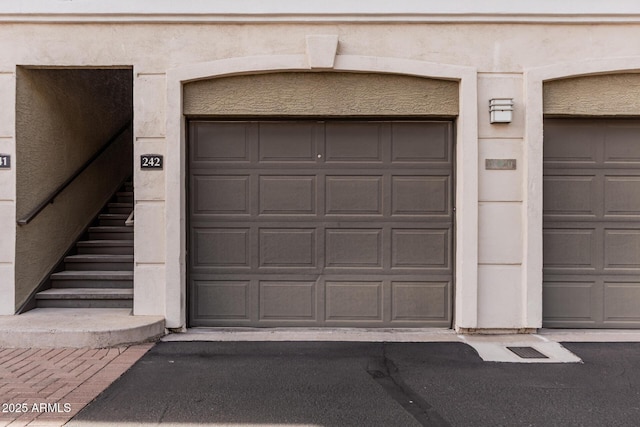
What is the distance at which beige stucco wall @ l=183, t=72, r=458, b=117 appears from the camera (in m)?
5.66

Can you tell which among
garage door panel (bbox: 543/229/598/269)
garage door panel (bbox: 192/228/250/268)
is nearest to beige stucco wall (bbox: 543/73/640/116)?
garage door panel (bbox: 543/229/598/269)

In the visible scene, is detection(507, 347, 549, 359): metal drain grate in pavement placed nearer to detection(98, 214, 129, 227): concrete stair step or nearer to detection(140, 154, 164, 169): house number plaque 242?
detection(140, 154, 164, 169): house number plaque 242

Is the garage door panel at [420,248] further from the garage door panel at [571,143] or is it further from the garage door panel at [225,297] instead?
the garage door panel at [225,297]

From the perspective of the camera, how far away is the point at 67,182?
656cm

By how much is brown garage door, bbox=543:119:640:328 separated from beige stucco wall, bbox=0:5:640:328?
1.26ft

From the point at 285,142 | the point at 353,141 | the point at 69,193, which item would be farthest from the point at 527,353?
the point at 69,193

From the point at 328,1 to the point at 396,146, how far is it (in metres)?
1.86

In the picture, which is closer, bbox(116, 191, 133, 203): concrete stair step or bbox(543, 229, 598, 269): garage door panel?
bbox(543, 229, 598, 269): garage door panel

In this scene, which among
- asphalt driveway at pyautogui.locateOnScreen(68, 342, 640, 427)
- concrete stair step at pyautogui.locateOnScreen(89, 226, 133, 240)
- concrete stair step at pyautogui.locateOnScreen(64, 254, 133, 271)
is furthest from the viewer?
concrete stair step at pyautogui.locateOnScreen(89, 226, 133, 240)

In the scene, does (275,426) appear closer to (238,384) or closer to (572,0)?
(238,384)

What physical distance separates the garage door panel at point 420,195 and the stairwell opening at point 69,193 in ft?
11.6

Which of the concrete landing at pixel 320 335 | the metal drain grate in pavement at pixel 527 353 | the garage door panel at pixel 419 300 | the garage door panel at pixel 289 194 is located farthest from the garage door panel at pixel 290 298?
the metal drain grate in pavement at pixel 527 353

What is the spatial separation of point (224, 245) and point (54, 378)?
227 cm

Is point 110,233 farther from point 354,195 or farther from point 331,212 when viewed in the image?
point 354,195
